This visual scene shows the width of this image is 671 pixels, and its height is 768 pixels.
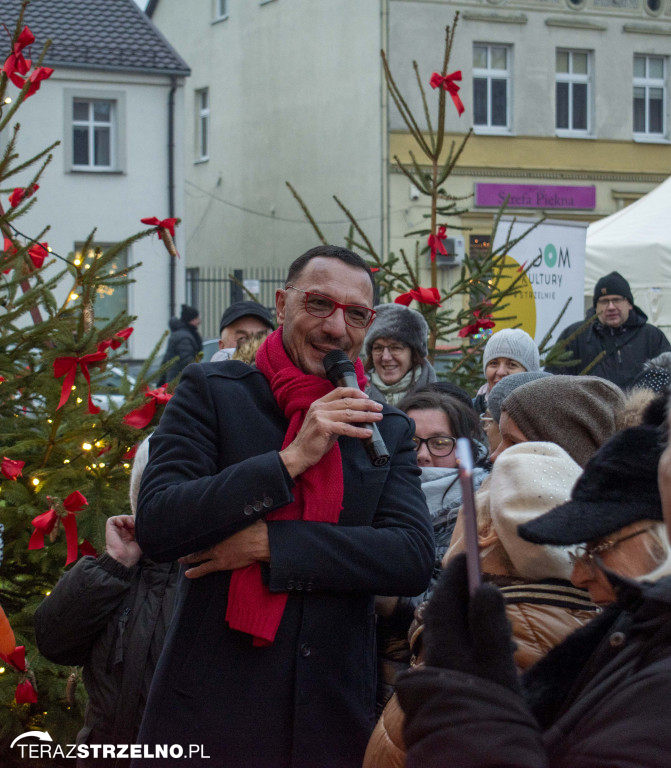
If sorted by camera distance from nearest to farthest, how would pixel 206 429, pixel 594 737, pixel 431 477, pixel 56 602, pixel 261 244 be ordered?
1. pixel 594 737
2. pixel 206 429
3. pixel 56 602
4. pixel 431 477
5. pixel 261 244

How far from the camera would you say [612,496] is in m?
1.82

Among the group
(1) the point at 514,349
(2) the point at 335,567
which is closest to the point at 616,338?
(1) the point at 514,349

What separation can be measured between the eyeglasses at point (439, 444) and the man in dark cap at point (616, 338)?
16.0 feet

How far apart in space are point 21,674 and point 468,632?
10.3ft

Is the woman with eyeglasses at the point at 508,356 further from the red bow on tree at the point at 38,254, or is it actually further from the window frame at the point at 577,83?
the window frame at the point at 577,83

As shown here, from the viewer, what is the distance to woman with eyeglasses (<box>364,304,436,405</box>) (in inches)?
219

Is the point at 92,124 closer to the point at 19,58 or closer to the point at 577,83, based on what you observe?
the point at 577,83

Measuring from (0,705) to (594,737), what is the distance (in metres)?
3.43

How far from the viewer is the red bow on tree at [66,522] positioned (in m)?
3.96

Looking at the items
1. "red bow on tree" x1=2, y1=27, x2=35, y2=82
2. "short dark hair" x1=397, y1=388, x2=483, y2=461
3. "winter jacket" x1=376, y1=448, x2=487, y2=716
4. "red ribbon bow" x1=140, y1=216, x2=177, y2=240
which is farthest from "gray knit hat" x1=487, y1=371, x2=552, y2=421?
"red bow on tree" x1=2, y1=27, x2=35, y2=82

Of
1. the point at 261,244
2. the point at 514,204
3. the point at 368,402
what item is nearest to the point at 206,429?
the point at 368,402

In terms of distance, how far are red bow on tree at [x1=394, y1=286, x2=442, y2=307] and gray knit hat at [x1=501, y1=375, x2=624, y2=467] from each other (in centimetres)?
320

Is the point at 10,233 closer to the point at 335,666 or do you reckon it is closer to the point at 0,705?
the point at 0,705

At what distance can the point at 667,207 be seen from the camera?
46.5 feet
